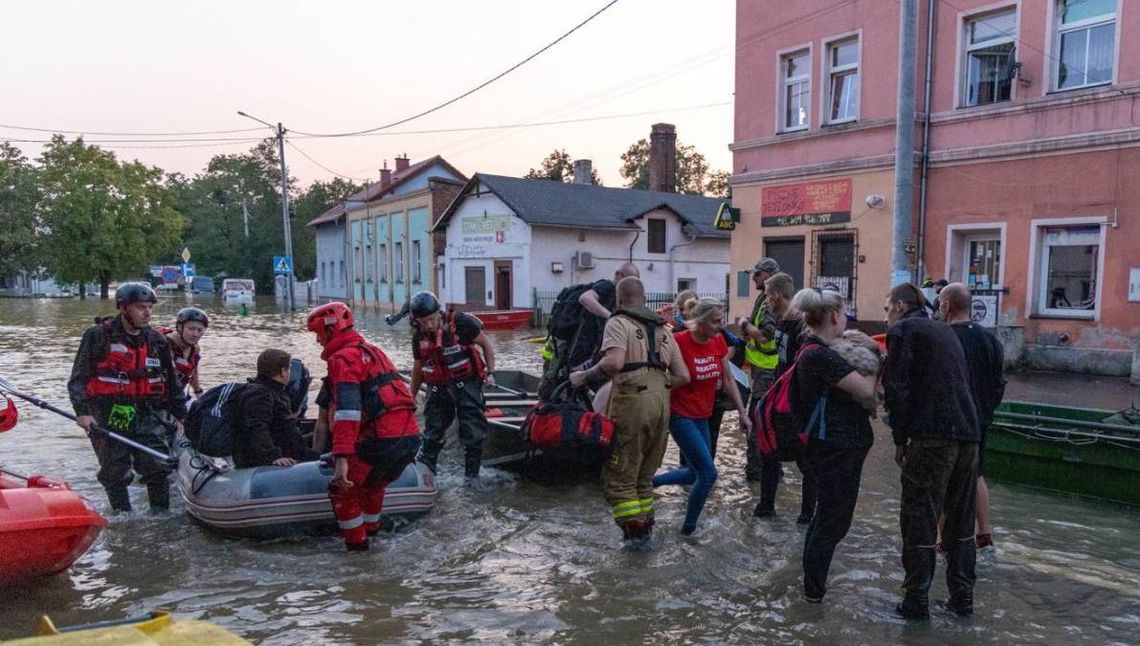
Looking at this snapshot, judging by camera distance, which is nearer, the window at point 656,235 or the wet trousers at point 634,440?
the wet trousers at point 634,440

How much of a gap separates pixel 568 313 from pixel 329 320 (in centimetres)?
257

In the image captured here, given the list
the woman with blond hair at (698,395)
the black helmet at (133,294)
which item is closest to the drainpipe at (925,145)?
the woman with blond hair at (698,395)

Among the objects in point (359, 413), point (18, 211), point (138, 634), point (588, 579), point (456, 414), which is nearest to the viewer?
point (138, 634)

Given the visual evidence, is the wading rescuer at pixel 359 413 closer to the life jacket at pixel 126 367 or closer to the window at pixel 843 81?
the life jacket at pixel 126 367

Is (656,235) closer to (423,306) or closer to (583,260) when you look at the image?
(583,260)

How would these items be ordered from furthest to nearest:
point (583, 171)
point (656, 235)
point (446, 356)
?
point (583, 171) → point (656, 235) → point (446, 356)

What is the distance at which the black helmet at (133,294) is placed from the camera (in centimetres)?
585

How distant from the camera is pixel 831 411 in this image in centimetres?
405

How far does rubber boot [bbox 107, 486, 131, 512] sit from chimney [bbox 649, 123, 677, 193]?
3182cm

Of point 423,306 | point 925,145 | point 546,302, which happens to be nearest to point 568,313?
point 423,306

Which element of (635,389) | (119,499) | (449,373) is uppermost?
(635,389)

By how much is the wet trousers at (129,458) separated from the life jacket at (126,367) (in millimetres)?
180

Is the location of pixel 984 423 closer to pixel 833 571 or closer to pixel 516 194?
pixel 833 571

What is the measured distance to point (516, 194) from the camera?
32031 mm
